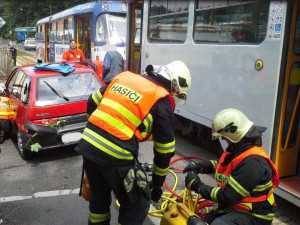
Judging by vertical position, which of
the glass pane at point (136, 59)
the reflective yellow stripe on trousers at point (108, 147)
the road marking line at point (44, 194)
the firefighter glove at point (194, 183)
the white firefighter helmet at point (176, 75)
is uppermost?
the white firefighter helmet at point (176, 75)

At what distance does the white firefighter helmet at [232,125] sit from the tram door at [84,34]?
10302 millimetres

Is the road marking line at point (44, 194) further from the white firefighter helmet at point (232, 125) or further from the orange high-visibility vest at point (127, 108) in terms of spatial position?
the white firefighter helmet at point (232, 125)

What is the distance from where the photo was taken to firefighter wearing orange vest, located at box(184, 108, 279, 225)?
249 cm

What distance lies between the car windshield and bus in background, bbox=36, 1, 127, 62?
5.08 m

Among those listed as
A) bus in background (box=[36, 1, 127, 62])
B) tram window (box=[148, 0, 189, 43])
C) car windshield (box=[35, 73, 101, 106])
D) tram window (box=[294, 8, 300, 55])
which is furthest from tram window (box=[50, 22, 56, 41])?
tram window (box=[294, 8, 300, 55])

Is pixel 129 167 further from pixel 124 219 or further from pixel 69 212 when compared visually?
pixel 69 212

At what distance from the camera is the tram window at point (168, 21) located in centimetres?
533

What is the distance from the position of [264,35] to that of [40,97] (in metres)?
3.42

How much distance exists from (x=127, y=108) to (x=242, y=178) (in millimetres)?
983

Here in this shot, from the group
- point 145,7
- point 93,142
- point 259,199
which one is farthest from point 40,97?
point 259,199

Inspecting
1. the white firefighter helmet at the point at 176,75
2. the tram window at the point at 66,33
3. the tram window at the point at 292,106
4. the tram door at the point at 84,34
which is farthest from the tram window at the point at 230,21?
the tram window at the point at 66,33

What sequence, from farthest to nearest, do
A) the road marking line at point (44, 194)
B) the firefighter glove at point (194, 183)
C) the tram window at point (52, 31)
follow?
the tram window at point (52, 31) < the road marking line at point (44, 194) < the firefighter glove at point (194, 183)

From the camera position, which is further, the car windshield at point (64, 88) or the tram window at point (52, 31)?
the tram window at point (52, 31)

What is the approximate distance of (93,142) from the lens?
230 cm
